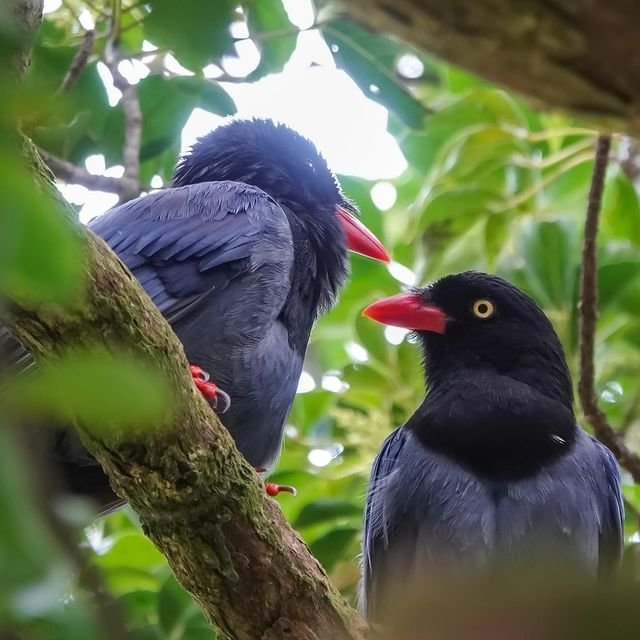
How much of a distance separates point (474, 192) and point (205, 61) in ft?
13.2

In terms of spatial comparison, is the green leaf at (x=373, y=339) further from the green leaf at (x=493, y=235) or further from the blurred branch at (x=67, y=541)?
the blurred branch at (x=67, y=541)

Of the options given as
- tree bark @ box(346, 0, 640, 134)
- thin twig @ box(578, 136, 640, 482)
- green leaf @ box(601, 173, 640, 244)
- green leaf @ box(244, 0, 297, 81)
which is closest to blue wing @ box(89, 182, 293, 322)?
green leaf @ box(244, 0, 297, 81)

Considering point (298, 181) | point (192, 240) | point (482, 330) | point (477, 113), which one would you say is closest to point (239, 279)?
point (192, 240)

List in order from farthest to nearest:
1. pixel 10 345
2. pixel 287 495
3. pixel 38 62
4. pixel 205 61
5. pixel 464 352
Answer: pixel 287 495 → pixel 464 352 → pixel 38 62 → pixel 10 345 → pixel 205 61

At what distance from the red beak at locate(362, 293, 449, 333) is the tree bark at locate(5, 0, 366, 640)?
1.68 m

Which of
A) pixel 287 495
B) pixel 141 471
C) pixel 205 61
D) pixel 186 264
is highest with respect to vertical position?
pixel 205 61

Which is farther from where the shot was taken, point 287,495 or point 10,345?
point 287,495

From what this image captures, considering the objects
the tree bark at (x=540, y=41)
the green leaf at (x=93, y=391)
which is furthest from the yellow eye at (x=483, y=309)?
the green leaf at (x=93, y=391)

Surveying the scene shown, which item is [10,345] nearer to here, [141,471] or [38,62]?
[141,471]

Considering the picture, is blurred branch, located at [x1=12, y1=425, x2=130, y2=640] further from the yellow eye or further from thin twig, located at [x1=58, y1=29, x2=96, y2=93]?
the yellow eye

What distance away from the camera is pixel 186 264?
157 inches

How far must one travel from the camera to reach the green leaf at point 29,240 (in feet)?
3.10

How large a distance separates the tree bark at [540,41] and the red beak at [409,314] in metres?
3.16

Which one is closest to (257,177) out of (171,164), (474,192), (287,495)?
(171,164)
